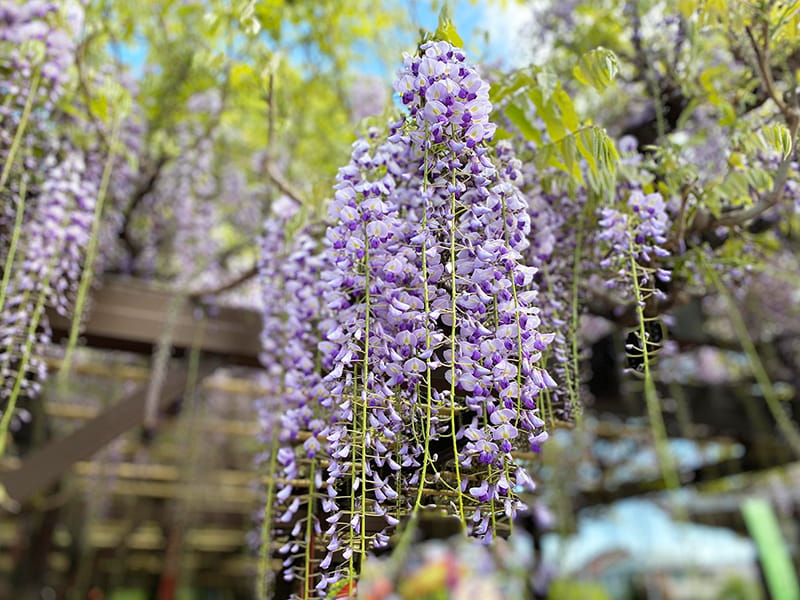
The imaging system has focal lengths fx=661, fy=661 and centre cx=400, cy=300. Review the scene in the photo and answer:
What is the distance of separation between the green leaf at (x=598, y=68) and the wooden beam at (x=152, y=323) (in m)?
1.75

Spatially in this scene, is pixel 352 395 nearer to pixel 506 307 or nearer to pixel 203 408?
pixel 506 307

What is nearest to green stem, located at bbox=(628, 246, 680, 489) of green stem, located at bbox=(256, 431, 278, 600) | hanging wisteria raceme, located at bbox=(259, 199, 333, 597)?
hanging wisteria raceme, located at bbox=(259, 199, 333, 597)

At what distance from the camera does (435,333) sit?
3.35 feet

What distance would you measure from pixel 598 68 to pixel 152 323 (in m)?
1.89

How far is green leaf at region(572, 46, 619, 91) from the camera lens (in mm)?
1320

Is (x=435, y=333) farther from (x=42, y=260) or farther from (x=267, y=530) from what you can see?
(x=42, y=260)

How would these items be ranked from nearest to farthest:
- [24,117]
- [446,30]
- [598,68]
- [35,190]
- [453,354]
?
[453,354] < [446,30] < [598,68] < [24,117] < [35,190]

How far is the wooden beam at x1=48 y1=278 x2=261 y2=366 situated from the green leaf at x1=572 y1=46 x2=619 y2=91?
68.8 inches

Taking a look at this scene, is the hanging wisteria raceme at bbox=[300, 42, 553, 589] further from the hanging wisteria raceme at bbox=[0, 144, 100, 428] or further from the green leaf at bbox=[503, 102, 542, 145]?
the hanging wisteria raceme at bbox=[0, 144, 100, 428]

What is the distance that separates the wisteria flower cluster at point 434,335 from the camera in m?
1.02

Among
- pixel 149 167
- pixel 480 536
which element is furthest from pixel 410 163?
pixel 149 167

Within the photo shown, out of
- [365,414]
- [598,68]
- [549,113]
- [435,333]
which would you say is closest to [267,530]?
[365,414]

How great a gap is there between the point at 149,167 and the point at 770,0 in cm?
233

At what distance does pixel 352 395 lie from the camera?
1.06m
